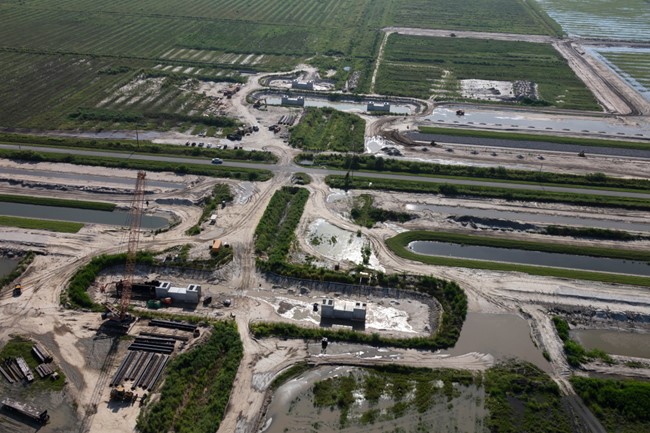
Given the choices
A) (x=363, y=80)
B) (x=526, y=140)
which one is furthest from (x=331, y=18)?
(x=526, y=140)

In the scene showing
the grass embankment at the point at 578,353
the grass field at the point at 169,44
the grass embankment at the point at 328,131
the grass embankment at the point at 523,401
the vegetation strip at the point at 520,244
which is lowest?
the grass embankment at the point at 523,401

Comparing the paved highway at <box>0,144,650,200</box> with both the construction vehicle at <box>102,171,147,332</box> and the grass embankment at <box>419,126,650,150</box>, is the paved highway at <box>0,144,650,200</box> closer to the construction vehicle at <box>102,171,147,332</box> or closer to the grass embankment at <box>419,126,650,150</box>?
the construction vehicle at <box>102,171,147,332</box>

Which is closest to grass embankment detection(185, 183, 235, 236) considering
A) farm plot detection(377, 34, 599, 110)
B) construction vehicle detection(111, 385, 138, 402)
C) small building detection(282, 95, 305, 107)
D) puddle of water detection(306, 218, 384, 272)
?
puddle of water detection(306, 218, 384, 272)

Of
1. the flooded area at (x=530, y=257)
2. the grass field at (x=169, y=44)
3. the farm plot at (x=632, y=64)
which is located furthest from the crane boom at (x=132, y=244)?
the farm plot at (x=632, y=64)

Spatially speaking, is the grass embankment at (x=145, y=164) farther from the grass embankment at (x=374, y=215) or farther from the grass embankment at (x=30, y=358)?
the grass embankment at (x=30, y=358)

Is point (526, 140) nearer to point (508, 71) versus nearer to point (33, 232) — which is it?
point (508, 71)

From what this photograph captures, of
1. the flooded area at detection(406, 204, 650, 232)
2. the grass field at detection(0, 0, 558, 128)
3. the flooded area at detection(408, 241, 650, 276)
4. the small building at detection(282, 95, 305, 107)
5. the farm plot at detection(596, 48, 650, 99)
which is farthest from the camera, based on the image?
the farm plot at detection(596, 48, 650, 99)
